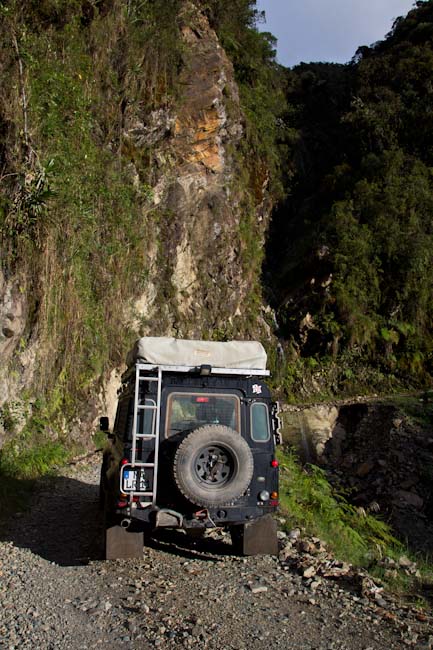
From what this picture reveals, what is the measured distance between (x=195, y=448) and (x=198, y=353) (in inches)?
47.6

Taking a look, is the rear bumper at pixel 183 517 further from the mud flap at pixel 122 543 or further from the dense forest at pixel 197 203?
the dense forest at pixel 197 203

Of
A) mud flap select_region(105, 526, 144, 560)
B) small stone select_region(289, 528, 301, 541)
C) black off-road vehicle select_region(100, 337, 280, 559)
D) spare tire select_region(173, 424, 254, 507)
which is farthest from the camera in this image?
small stone select_region(289, 528, 301, 541)

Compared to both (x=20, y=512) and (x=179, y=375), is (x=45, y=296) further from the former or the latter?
(x=179, y=375)

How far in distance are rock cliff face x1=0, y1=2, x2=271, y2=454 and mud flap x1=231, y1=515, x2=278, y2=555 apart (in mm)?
6317

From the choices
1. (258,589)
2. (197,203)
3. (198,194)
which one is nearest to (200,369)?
Answer: (258,589)

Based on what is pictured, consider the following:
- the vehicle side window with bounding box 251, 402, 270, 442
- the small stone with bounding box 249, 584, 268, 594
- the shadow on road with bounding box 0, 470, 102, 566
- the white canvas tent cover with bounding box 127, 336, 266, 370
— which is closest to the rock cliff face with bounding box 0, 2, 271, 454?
the shadow on road with bounding box 0, 470, 102, 566

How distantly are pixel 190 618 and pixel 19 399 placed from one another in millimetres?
8025

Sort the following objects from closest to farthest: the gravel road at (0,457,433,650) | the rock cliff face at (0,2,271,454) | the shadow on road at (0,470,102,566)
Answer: the gravel road at (0,457,433,650) → the shadow on road at (0,470,102,566) → the rock cliff face at (0,2,271,454)

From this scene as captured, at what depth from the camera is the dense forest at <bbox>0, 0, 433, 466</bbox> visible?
12.3 meters

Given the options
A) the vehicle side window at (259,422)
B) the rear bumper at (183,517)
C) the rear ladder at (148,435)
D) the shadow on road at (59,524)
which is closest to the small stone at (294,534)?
the rear bumper at (183,517)

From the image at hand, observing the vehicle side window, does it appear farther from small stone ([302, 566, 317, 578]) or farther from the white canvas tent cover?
small stone ([302, 566, 317, 578])

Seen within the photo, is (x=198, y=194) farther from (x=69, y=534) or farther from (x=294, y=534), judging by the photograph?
(x=294, y=534)

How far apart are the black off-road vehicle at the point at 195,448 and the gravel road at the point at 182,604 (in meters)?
0.44

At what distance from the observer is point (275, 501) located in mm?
6418
